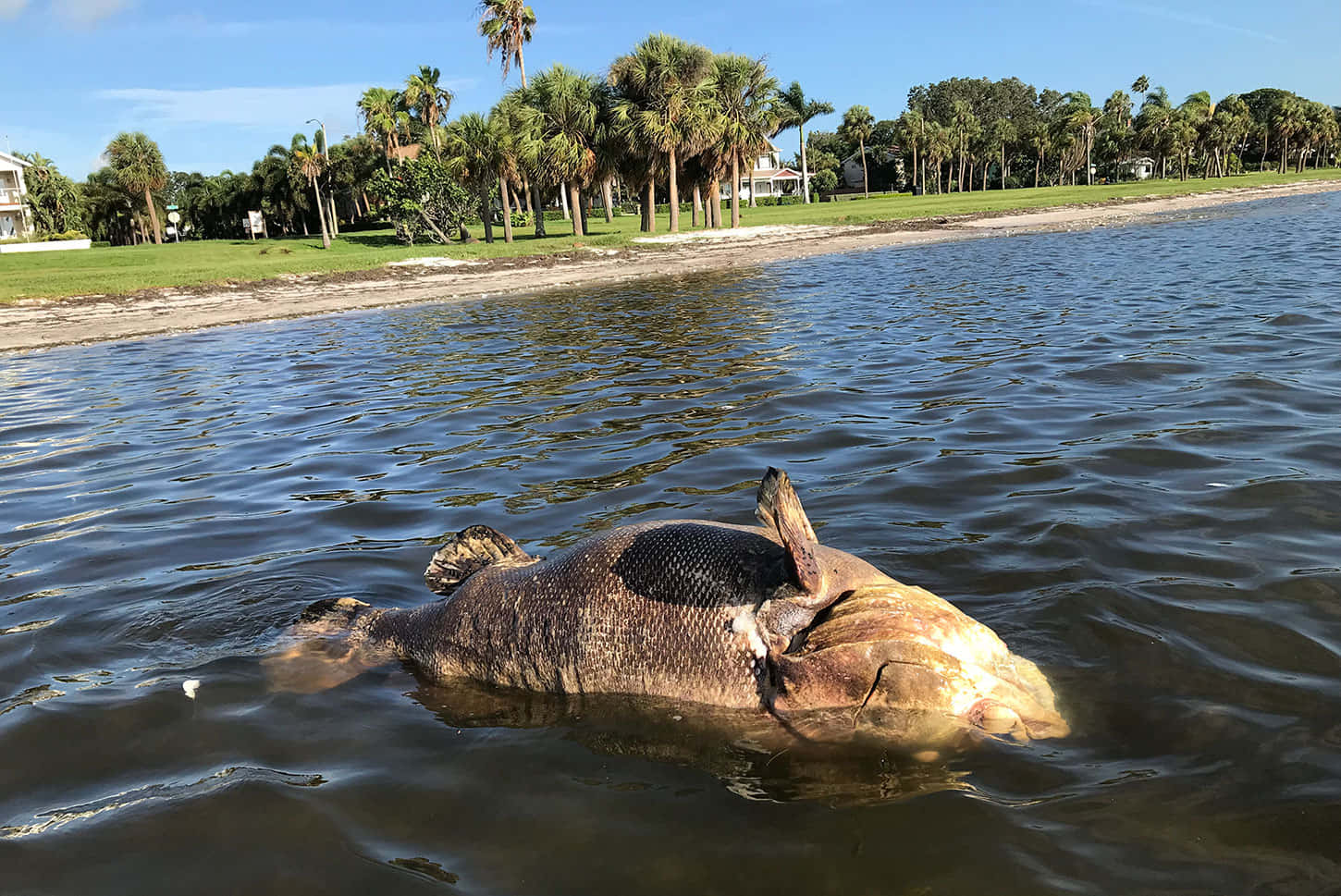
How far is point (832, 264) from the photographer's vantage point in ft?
91.3

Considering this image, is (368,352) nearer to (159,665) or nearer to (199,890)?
(159,665)

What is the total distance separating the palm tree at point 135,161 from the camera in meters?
61.9

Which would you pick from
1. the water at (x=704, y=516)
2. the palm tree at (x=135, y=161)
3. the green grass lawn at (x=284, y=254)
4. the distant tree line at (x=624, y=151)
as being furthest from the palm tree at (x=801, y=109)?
the water at (x=704, y=516)

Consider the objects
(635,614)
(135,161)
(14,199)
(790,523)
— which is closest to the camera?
(790,523)

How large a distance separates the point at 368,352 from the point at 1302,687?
14483 mm

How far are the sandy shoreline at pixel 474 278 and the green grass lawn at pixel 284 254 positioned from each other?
69.4 inches

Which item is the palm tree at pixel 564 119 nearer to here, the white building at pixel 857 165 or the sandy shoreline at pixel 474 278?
the sandy shoreline at pixel 474 278

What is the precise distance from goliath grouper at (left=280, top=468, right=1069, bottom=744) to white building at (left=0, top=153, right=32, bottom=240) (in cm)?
9678

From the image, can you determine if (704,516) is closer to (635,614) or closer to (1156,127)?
(635,614)

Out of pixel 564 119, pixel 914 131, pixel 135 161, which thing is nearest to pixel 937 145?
pixel 914 131

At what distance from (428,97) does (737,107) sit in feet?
82.2

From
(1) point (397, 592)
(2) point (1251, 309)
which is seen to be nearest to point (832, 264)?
(2) point (1251, 309)

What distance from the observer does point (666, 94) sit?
Result: 1726 inches

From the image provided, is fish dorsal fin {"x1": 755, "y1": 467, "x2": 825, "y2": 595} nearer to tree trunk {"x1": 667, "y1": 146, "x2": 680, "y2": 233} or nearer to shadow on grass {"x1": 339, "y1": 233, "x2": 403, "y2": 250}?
tree trunk {"x1": 667, "y1": 146, "x2": 680, "y2": 233}
